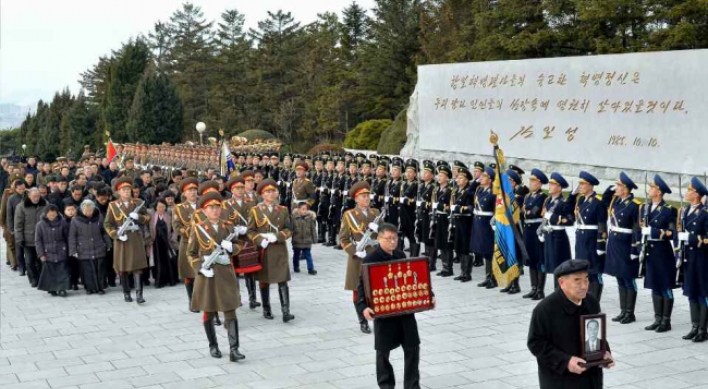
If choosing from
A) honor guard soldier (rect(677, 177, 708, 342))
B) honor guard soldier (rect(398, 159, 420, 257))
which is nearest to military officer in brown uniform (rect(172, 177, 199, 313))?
honor guard soldier (rect(398, 159, 420, 257))

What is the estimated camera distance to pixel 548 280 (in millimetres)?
13727

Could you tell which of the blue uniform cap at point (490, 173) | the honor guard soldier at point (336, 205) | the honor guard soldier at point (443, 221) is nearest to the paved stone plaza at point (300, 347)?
the honor guard soldier at point (443, 221)

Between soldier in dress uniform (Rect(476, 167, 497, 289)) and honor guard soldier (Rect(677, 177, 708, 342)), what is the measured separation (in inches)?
145

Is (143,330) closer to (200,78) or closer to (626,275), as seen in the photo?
(626,275)

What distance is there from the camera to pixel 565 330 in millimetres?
5285

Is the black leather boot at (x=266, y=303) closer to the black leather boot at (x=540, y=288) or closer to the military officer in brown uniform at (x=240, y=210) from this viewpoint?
the military officer in brown uniform at (x=240, y=210)

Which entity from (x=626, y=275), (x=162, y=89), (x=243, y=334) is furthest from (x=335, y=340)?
(x=162, y=89)

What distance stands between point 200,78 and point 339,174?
1975 inches

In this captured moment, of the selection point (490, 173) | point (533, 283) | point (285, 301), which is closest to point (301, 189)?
point (490, 173)

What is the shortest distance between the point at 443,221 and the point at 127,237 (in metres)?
5.14

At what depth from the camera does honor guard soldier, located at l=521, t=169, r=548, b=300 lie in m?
12.1

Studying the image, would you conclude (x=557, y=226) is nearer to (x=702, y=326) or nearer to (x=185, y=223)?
(x=702, y=326)

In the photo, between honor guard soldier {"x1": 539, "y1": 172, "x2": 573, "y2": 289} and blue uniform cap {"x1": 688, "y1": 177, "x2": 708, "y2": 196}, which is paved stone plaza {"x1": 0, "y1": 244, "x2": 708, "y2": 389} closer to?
honor guard soldier {"x1": 539, "y1": 172, "x2": 573, "y2": 289}

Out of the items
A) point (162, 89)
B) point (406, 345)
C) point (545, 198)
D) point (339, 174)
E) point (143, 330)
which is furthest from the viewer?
point (162, 89)
